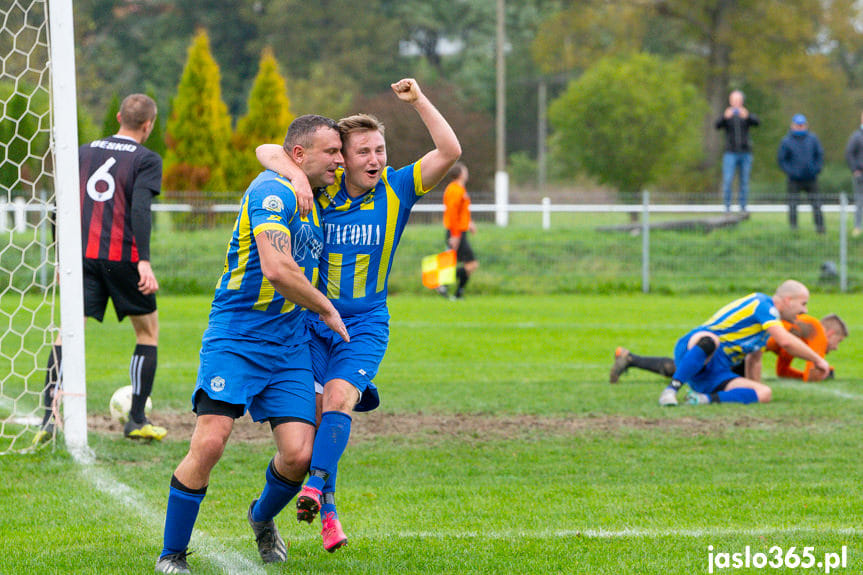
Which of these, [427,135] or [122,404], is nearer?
[122,404]

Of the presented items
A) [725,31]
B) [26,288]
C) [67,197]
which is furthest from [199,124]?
[725,31]

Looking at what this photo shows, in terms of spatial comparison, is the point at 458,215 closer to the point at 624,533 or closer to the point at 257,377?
the point at 624,533

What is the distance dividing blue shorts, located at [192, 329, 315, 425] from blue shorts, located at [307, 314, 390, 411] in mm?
256

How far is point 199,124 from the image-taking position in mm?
27281

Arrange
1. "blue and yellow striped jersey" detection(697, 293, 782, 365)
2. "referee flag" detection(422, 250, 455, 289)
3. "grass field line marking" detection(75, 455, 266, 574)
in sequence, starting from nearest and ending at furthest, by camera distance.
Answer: "grass field line marking" detection(75, 455, 266, 574)
"blue and yellow striped jersey" detection(697, 293, 782, 365)
"referee flag" detection(422, 250, 455, 289)

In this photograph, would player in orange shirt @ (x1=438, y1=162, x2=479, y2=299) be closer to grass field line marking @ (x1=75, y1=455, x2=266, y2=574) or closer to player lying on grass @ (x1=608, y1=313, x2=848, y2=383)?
player lying on grass @ (x1=608, y1=313, x2=848, y2=383)

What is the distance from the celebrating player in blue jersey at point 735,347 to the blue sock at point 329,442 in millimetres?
4823

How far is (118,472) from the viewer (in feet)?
21.7

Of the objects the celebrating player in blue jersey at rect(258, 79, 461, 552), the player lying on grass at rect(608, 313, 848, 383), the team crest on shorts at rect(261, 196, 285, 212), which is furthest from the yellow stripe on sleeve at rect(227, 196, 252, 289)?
the player lying on grass at rect(608, 313, 848, 383)

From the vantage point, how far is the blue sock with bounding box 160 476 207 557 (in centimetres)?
446

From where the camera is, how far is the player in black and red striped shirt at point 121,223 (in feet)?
24.1

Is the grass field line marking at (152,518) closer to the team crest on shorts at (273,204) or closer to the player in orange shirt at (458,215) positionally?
the team crest on shorts at (273,204)

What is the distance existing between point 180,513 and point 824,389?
7.10 metres

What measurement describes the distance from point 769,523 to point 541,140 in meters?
53.9
